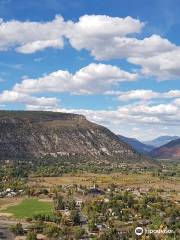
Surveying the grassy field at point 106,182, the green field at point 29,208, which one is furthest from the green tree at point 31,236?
the grassy field at point 106,182

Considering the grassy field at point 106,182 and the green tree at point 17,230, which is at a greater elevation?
the grassy field at point 106,182

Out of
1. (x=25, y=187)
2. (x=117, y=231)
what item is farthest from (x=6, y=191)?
(x=117, y=231)

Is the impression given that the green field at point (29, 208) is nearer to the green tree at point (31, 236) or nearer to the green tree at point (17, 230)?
the green tree at point (17, 230)

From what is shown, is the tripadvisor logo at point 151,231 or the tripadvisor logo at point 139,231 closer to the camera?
the tripadvisor logo at point 139,231

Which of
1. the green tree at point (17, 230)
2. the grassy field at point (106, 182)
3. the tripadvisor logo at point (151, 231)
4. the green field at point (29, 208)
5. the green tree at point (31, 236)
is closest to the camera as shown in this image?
the green tree at point (31, 236)

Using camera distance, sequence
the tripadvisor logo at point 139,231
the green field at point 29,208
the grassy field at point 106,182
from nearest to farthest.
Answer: the tripadvisor logo at point 139,231 → the green field at point 29,208 → the grassy field at point 106,182

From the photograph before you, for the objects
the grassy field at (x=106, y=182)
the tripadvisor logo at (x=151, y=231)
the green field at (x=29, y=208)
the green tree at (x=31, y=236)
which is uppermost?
the grassy field at (x=106, y=182)

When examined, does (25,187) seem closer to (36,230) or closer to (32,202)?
(32,202)

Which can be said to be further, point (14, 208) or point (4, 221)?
point (14, 208)

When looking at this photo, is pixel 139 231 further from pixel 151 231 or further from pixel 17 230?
pixel 17 230
